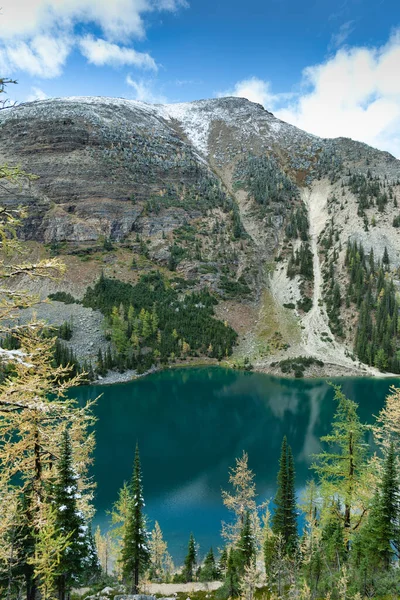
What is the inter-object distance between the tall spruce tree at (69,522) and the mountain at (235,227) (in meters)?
78.3

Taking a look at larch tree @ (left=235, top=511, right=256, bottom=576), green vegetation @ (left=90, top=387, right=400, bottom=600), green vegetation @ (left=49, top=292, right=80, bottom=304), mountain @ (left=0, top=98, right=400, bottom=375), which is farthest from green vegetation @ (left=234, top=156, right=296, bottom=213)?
larch tree @ (left=235, top=511, right=256, bottom=576)

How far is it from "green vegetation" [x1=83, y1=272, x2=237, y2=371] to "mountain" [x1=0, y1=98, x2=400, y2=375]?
5.37 metres

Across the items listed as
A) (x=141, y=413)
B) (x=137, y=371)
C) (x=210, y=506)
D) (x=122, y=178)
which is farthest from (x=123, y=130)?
(x=210, y=506)

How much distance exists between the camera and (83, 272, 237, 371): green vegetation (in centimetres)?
9269

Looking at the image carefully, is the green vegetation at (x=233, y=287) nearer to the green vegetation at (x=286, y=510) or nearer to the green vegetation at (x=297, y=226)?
the green vegetation at (x=297, y=226)

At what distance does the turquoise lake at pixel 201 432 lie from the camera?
122ft

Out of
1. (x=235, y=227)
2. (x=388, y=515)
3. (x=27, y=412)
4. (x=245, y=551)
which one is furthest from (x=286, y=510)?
(x=235, y=227)

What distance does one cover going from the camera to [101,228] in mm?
138875

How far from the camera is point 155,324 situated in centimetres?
9856

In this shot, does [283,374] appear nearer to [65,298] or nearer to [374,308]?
[374,308]

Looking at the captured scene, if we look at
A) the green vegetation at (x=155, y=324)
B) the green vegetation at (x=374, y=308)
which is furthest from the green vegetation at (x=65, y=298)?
the green vegetation at (x=374, y=308)

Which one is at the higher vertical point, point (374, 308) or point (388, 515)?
point (374, 308)

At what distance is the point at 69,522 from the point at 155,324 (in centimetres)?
8405

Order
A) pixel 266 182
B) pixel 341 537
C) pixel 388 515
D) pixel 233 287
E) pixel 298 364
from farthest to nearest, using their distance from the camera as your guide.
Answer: pixel 266 182
pixel 233 287
pixel 298 364
pixel 341 537
pixel 388 515
